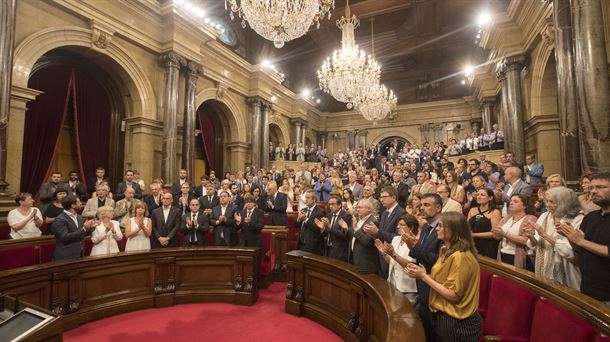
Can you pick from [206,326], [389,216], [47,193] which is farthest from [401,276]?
[47,193]

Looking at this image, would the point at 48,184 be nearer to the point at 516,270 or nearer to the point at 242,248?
the point at 242,248

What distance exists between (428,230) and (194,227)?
126 inches

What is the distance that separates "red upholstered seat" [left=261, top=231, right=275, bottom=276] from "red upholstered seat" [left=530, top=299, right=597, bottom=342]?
3.41 metres

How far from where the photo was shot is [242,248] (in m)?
4.14

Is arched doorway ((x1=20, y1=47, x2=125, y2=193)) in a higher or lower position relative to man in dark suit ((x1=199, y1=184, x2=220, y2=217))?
higher

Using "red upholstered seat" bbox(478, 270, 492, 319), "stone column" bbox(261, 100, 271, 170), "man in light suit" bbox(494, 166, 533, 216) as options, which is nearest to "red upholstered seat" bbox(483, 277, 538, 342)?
"red upholstered seat" bbox(478, 270, 492, 319)

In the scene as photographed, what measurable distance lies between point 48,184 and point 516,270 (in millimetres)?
6007

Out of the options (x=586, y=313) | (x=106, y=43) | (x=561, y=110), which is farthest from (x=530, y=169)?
(x=106, y=43)

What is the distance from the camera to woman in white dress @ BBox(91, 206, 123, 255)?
3.76 meters

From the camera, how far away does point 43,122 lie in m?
6.62

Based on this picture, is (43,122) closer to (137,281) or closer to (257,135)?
(137,281)

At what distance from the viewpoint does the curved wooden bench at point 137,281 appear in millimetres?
3092

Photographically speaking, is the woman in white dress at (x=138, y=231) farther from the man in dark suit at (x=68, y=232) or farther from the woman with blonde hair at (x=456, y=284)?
the woman with blonde hair at (x=456, y=284)

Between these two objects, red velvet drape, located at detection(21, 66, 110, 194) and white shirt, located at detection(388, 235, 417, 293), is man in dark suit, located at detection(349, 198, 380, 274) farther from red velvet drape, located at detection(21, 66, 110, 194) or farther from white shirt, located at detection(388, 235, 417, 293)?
red velvet drape, located at detection(21, 66, 110, 194)
